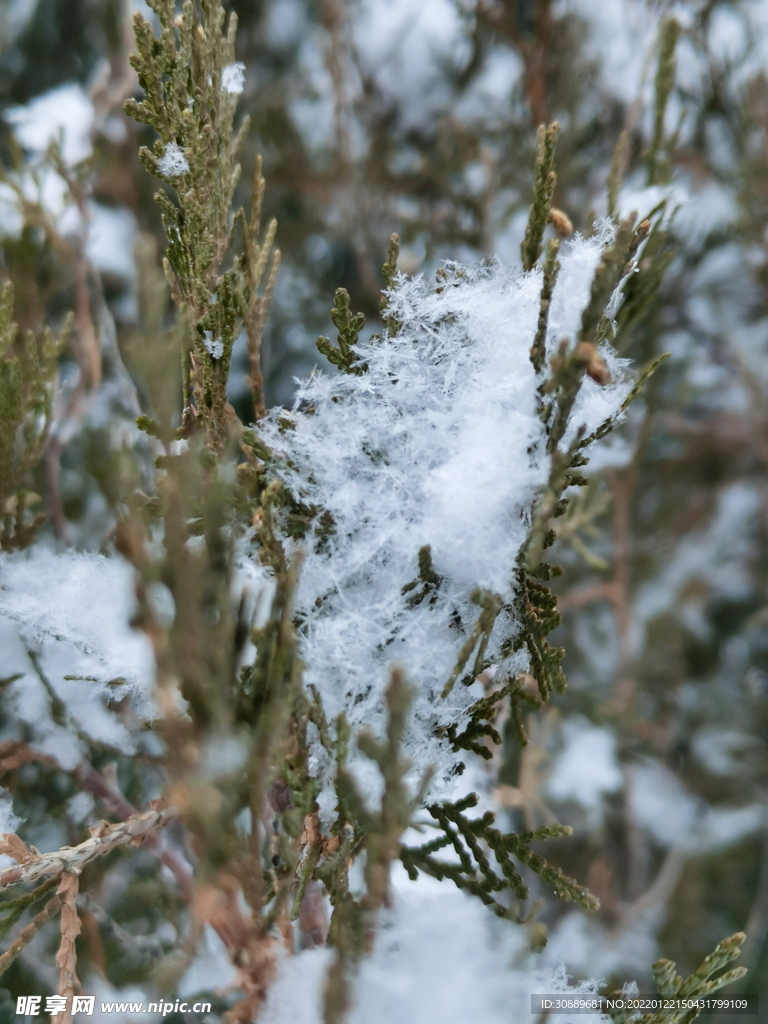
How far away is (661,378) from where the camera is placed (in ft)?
8.96

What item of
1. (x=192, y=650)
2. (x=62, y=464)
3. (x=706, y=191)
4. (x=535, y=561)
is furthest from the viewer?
(x=706, y=191)

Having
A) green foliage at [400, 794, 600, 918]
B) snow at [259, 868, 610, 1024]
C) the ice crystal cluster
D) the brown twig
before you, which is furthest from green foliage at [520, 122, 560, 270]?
the brown twig

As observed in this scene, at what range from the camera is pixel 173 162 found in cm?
85

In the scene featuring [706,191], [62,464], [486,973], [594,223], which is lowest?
[486,973]

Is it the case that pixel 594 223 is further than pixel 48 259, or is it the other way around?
pixel 48 259

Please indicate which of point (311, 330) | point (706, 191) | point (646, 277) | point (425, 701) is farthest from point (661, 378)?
point (425, 701)

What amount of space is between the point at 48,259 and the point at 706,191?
2330 millimetres

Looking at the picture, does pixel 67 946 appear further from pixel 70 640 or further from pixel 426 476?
pixel 426 476

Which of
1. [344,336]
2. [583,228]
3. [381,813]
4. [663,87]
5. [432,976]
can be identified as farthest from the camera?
[583,228]

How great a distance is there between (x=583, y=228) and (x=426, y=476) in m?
1.62

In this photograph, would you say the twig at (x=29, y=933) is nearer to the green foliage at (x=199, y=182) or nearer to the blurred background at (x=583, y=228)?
the green foliage at (x=199, y=182)

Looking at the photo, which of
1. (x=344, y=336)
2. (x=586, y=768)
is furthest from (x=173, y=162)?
(x=586, y=768)

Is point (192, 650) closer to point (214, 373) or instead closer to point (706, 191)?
point (214, 373)

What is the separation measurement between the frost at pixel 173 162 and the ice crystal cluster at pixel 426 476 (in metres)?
0.30
